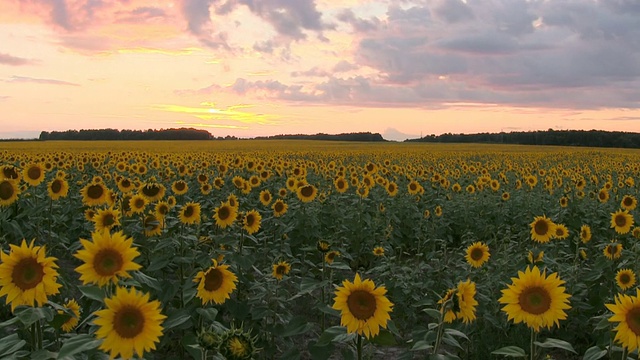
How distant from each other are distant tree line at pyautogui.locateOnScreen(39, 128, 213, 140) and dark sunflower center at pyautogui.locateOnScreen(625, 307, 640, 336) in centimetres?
8168

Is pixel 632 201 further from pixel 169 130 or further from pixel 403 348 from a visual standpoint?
pixel 169 130

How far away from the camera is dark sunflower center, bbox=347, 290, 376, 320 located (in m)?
2.88

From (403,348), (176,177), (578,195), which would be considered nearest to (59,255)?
(176,177)

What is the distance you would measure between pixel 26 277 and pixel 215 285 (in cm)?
116

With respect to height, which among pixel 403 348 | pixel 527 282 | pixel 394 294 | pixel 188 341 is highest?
pixel 527 282

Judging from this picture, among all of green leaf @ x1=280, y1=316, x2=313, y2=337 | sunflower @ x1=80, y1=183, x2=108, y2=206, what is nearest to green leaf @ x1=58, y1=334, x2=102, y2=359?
green leaf @ x1=280, y1=316, x2=313, y2=337

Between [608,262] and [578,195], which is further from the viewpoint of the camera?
[578,195]

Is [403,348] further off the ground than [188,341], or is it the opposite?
[188,341]

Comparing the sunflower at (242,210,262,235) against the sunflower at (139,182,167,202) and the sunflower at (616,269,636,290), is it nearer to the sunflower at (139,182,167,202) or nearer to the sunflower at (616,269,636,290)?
the sunflower at (139,182,167,202)

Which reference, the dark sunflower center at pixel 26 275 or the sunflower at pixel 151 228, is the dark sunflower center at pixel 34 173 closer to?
the sunflower at pixel 151 228

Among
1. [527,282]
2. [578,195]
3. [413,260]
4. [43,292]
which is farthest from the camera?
[578,195]

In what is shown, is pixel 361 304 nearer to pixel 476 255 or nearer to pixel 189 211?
pixel 189 211

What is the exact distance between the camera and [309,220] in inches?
A: 318

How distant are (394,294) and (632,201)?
16.5 feet
